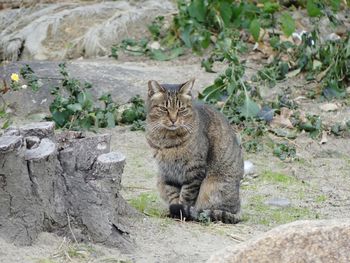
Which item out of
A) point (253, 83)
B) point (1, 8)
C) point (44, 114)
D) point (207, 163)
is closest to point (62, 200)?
point (207, 163)

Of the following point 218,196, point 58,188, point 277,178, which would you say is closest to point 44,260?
point 58,188

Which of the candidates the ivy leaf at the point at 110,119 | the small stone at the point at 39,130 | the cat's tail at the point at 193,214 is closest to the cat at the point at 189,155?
the cat's tail at the point at 193,214

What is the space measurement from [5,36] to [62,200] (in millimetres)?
6611

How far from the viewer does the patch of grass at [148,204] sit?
664 cm

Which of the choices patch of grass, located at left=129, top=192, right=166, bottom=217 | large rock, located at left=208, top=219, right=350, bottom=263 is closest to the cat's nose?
patch of grass, located at left=129, top=192, right=166, bottom=217

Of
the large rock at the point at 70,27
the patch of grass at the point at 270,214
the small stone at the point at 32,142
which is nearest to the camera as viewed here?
the small stone at the point at 32,142

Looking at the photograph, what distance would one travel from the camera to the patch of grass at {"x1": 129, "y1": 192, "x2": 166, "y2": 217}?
664 centimetres

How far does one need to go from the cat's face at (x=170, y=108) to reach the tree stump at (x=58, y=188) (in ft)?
4.41

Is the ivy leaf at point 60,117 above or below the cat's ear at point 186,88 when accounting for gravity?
below

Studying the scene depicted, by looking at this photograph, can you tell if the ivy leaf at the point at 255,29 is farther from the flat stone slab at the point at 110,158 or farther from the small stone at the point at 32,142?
the small stone at the point at 32,142

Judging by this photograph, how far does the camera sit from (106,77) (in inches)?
382

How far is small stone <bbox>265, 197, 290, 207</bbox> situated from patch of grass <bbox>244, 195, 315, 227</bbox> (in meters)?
0.05

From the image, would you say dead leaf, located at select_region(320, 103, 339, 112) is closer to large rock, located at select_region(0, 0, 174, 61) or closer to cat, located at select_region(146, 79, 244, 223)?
cat, located at select_region(146, 79, 244, 223)

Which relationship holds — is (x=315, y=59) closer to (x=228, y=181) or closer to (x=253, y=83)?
(x=253, y=83)
